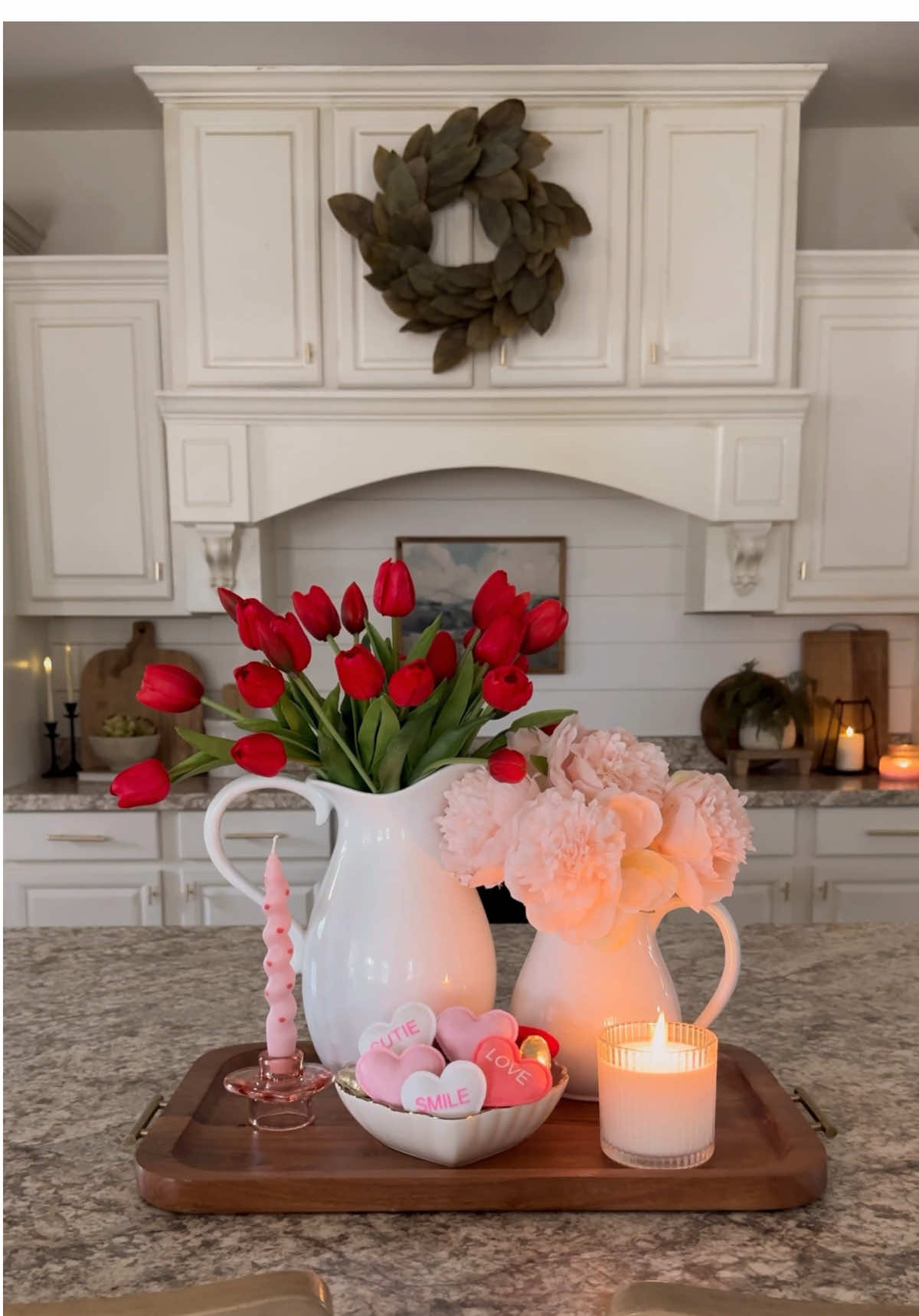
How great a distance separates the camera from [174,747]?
302 cm

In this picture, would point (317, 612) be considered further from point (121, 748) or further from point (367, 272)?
point (121, 748)

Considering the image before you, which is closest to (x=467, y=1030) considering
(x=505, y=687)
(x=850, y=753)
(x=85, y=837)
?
(x=505, y=687)

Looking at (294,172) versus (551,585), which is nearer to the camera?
(294,172)

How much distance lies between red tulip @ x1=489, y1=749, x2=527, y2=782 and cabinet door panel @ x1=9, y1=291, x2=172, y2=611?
2218 millimetres

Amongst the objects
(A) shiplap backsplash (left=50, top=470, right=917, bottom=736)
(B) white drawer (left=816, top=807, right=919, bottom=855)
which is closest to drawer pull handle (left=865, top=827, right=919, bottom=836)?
(B) white drawer (left=816, top=807, right=919, bottom=855)

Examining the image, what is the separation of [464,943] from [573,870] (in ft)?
0.47

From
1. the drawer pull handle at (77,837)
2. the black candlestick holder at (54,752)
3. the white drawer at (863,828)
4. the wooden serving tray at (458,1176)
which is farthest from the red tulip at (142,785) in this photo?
the black candlestick holder at (54,752)

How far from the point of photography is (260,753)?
2.61ft

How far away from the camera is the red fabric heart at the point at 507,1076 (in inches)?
29.7

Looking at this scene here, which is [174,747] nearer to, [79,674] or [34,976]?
[79,674]

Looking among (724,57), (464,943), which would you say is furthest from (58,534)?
(464,943)

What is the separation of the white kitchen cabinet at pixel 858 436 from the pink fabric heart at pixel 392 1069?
2.34 metres

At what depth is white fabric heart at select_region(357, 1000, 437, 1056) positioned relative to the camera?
2.57 feet

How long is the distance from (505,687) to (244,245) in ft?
7.32
